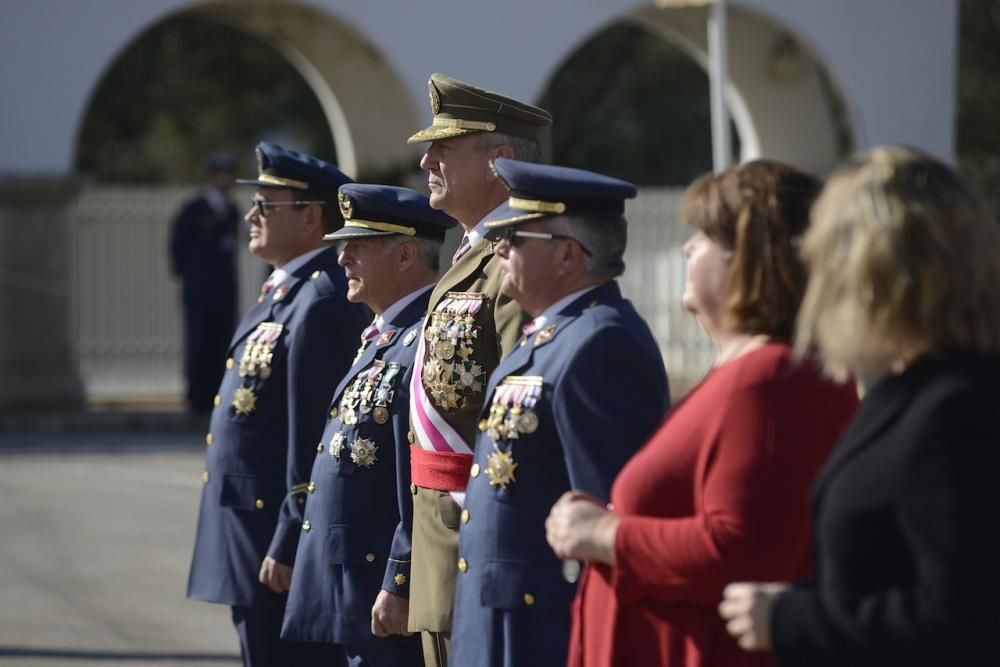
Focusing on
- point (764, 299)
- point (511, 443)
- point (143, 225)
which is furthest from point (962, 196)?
point (143, 225)

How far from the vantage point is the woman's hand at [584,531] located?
3018 mm

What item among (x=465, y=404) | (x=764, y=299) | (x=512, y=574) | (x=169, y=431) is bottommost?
(x=169, y=431)

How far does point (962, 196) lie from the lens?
2.56m

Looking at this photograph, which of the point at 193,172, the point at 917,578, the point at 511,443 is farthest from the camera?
the point at 193,172

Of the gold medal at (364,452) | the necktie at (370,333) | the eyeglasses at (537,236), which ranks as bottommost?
the gold medal at (364,452)

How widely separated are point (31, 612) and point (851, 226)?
621cm

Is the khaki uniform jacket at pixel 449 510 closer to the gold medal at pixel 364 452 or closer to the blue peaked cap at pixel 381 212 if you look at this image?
the gold medal at pixel 364 452

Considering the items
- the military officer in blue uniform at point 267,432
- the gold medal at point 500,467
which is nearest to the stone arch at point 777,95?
the military officer in blue uniform at point 267,432

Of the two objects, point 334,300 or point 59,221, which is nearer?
point 334,300

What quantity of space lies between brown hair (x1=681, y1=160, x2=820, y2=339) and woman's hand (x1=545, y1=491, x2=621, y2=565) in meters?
0.38

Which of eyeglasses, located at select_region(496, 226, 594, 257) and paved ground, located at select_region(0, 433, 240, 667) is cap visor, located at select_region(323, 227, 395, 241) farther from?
paved ground, located at select_region(0, 433, 240, 667)

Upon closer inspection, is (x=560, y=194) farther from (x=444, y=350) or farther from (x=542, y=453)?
(x=444, y=350)

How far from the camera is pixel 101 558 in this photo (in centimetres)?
949

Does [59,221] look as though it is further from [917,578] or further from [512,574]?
[917,578]
